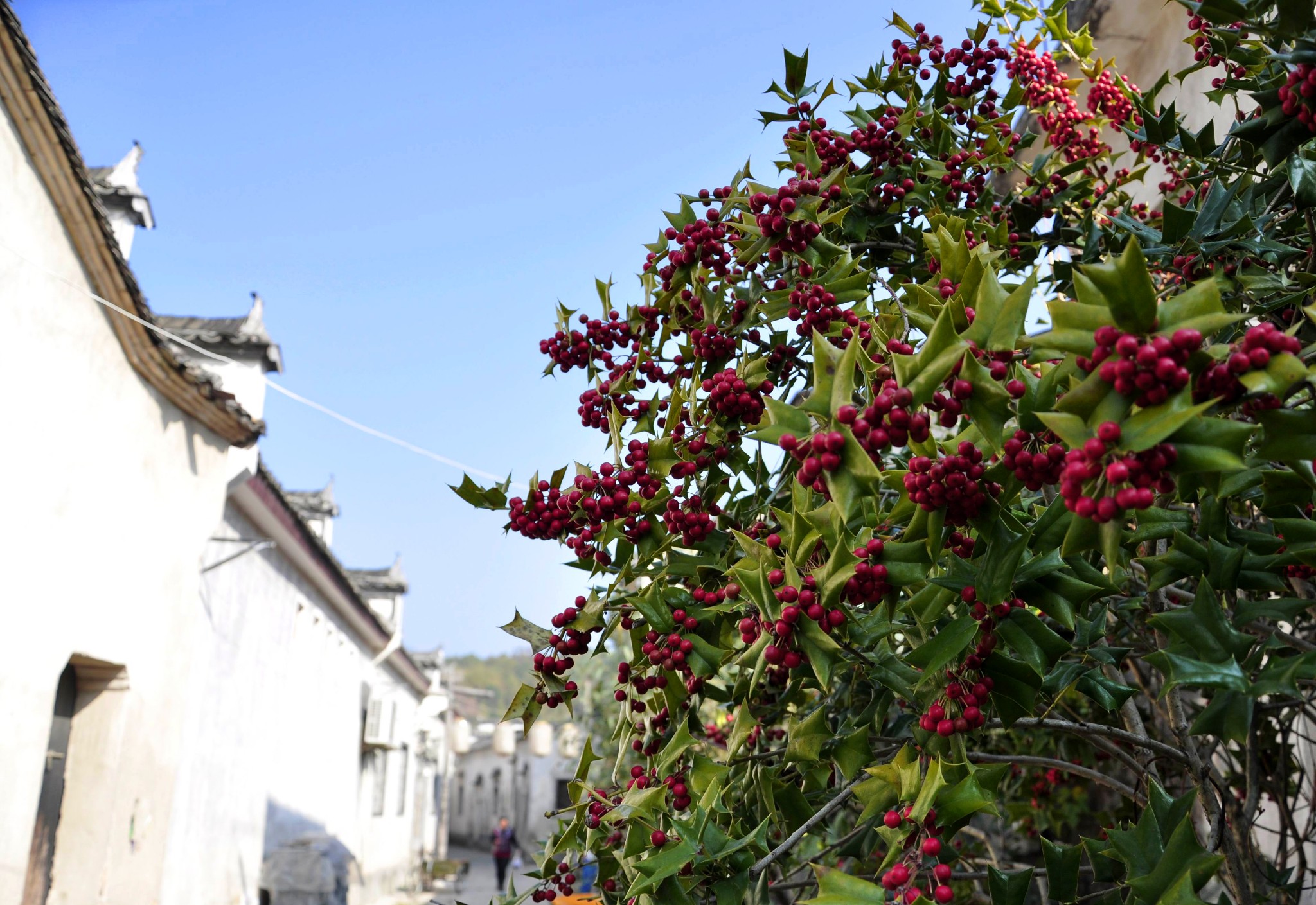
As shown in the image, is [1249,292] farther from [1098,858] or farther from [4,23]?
[4,23]

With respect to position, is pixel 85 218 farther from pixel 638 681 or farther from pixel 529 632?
pixel 638 681

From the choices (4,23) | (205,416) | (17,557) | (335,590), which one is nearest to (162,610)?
(205,416)

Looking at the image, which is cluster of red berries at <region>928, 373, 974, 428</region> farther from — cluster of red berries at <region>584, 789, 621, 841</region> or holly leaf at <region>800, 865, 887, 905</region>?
cluster of red berries at <region>584, 789, 621, 841</region>

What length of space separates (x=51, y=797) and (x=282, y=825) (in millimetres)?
5274

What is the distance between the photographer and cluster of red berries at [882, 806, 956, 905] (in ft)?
3.99

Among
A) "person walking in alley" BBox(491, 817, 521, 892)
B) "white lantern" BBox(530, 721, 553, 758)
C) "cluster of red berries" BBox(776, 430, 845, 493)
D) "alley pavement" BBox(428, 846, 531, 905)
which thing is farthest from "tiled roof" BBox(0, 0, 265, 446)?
"white lantern" BBox(530, 721, 553, 758)

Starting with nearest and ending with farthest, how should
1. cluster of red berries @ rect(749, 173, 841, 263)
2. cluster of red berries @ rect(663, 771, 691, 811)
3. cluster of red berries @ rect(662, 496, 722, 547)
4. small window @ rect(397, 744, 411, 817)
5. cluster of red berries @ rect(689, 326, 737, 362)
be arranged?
cluster of red berries @ rect(663, 771, 691, 811) → cluster of red berries @ rect(662, 496, 722, 547) → cluster of red berries @ rect(749, 173, 841, 263) → cluster of red berries @ rect(689, 326, 737, 362) → small window @ rect(397, 744, 411, 817)

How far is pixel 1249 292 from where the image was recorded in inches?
76.4

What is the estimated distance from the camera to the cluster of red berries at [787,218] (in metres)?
2.01

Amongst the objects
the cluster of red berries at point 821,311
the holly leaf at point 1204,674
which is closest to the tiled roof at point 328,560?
the cluster of red berries at point 821,311

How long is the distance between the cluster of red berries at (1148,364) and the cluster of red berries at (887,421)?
245 mm

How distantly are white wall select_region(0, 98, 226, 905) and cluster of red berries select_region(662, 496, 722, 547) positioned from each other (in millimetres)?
4606

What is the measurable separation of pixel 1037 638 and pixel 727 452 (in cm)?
83

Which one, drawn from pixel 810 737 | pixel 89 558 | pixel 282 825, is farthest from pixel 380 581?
pixel 810 737
